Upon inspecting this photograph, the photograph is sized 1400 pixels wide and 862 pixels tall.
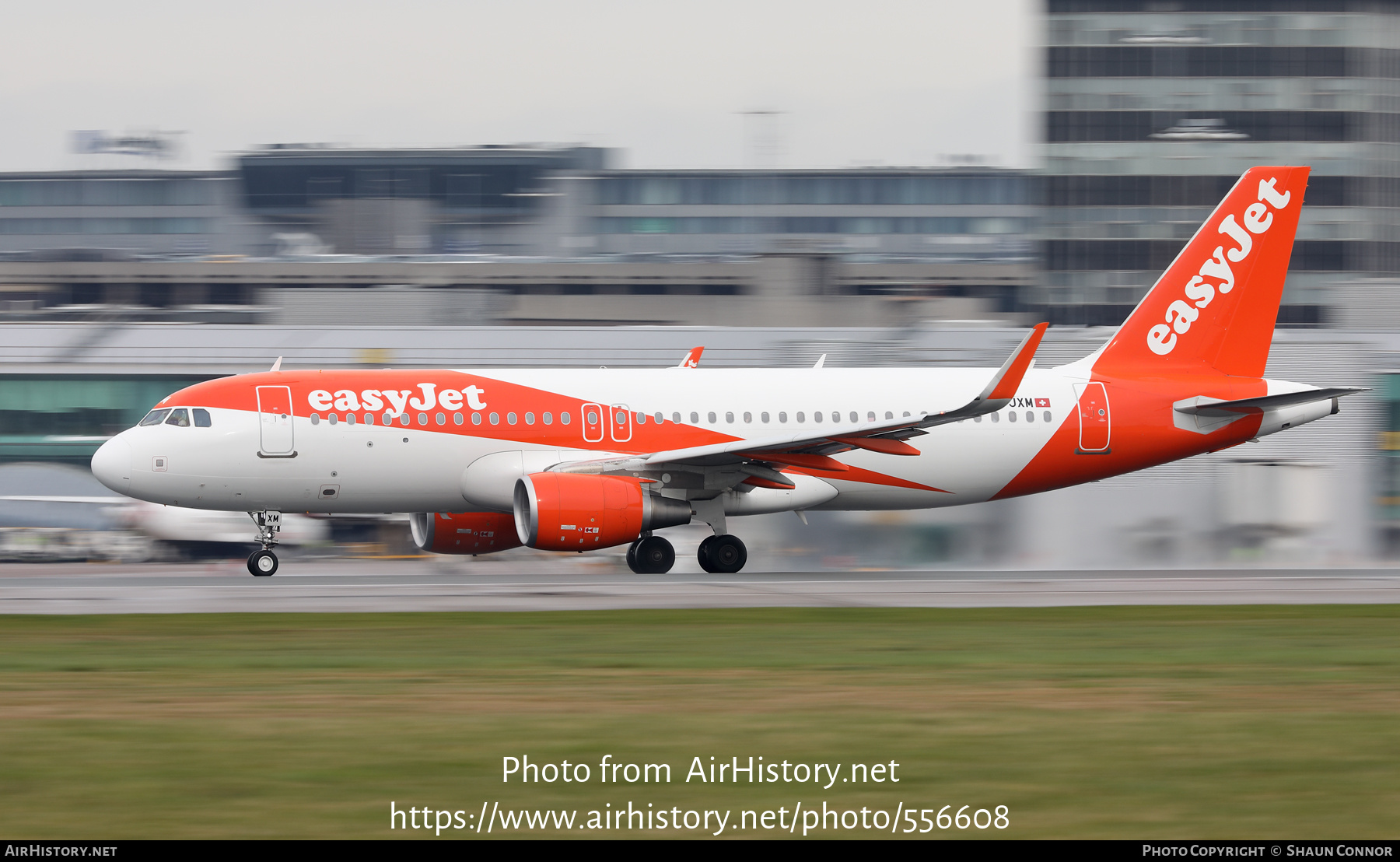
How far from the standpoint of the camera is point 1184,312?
29.5 metres

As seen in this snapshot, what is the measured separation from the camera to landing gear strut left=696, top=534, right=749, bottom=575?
2712 cm

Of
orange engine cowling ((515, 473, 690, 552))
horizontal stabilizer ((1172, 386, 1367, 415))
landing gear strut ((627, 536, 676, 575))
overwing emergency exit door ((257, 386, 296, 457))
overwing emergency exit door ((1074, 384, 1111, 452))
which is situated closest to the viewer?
orange engine cowling ((515, 473, 690, 552))

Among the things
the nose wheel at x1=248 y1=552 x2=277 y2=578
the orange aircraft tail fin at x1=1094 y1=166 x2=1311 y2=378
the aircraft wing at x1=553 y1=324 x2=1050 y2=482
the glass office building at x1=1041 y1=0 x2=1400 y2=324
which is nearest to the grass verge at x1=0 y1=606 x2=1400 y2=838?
the aircraft wing at x1=553 y1=324 x2=1050 y2=482

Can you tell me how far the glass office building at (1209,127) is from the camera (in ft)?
284

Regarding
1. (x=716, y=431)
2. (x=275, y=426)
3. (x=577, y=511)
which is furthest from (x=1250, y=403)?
(x=275, y=426)

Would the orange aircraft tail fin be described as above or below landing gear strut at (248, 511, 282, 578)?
above

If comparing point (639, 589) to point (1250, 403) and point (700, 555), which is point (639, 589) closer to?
point (700, 555)

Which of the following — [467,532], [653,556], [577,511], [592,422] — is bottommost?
[653,556]

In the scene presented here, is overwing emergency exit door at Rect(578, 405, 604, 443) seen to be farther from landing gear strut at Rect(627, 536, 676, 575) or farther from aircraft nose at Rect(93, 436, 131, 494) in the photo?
aircraft nose at Rect(93, 436, 131, 494)

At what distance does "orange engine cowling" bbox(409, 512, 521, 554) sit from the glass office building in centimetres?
6587

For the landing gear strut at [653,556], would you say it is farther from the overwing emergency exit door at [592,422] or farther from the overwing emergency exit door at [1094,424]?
the overwing emergency exit door at [1094,424]

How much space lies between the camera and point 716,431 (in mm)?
27359

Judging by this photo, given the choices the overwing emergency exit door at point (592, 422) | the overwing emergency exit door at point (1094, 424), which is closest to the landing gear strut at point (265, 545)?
the overwing emergency exit door at point (592, 422)

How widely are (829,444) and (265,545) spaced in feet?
31.4
